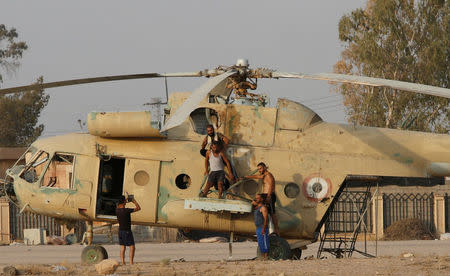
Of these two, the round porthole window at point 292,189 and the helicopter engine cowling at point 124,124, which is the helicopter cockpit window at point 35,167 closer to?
the helicopter engine cowling at point 124,124

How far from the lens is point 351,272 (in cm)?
1427

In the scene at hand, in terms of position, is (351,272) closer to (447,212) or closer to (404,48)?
(447,212)

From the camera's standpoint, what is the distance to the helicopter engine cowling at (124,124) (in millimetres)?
16641

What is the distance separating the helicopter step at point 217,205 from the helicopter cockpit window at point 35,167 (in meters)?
3.33

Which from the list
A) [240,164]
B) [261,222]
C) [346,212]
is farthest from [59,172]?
[346,212]

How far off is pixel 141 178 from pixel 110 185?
998mm

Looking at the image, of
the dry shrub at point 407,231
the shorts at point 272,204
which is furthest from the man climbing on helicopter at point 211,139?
the dry shrub at point 407,231

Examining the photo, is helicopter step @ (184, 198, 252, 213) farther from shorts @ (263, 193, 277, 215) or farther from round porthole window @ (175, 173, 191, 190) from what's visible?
round porthole window @ (175, 173, 191, 190)

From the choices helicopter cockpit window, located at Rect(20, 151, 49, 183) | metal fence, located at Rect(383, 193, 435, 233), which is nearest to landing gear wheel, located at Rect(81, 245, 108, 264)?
helicopter cockpit window, located at Rect(20, 151, 49, 183)

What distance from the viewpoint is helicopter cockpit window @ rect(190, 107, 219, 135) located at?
16.9m

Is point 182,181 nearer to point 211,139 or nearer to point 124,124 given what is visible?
point 211,139

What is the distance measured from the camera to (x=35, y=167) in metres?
17.6

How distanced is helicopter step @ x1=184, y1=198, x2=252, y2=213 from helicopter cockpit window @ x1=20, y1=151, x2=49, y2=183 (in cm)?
333

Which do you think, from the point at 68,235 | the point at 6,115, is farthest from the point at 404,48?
the point at 6,115
